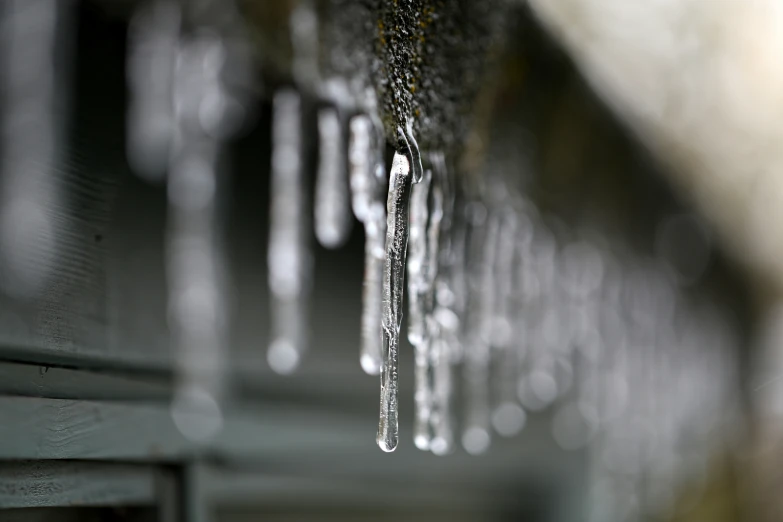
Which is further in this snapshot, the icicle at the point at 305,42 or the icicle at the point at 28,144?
the icicle at the point at 305,42

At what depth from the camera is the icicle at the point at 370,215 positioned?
0.81m

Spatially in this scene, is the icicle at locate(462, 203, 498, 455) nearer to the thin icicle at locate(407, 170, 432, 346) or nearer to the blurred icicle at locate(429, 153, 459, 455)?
the blurred icicle at locate(429, 153, 459, 455)

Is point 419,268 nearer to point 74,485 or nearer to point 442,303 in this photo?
point 442,303

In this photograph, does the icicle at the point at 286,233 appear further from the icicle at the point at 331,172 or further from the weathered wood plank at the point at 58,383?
the weathered wood plank at the point at 58,383

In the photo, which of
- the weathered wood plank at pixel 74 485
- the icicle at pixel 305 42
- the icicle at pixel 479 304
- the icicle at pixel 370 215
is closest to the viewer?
the weathered wood plank at pixel 74 485

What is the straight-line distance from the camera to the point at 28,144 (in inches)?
28.3

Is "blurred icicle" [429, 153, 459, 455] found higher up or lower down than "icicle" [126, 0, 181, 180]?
lower down

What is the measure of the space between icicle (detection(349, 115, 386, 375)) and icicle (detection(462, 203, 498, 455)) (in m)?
0.42

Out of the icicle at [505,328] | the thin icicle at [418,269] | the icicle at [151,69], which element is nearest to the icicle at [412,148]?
the thin icicle at [418,269]

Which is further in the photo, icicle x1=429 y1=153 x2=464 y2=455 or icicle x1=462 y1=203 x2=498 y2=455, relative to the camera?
icicle x1=462 y1=203 x2=498 y2=455

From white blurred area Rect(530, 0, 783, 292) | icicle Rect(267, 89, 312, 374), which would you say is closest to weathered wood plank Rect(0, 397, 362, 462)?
icicle Rect(267, 89, 312, 374)

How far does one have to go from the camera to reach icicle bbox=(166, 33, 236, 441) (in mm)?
1038

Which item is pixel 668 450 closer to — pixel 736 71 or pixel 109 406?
pixel 736 71

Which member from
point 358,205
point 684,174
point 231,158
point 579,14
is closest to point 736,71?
point 684,174
